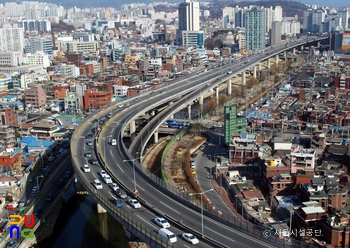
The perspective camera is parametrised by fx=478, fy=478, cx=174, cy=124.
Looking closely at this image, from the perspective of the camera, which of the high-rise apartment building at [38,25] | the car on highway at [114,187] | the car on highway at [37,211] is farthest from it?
the high-rise apartment building at [38,25]

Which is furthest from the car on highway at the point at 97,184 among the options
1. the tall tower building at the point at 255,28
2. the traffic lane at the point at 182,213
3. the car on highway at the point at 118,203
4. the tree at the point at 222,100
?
the tall tower building at the point at 255,28

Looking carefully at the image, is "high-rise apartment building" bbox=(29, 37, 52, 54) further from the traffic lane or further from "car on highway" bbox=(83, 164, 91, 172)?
the traffic lane

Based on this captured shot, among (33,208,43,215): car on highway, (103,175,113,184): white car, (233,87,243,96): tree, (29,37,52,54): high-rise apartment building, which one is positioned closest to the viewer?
(103,175,113,184): white car

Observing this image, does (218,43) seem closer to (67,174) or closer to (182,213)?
(67,174)

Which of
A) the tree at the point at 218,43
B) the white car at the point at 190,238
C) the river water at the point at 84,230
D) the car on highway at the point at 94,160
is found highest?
the tree at the point at 218,43

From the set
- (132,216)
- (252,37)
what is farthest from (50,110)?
(252,37)

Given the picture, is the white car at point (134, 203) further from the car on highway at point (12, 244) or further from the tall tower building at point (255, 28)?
the tall tower building at point (255, 28)

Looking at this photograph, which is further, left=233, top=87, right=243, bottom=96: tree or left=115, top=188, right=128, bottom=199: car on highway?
left=233, top=87, right=243, bottom=96: tree

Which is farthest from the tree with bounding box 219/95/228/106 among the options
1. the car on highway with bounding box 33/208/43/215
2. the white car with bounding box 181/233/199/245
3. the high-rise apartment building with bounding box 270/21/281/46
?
the high-rise apartment building with bounding box 270/21/281/46
